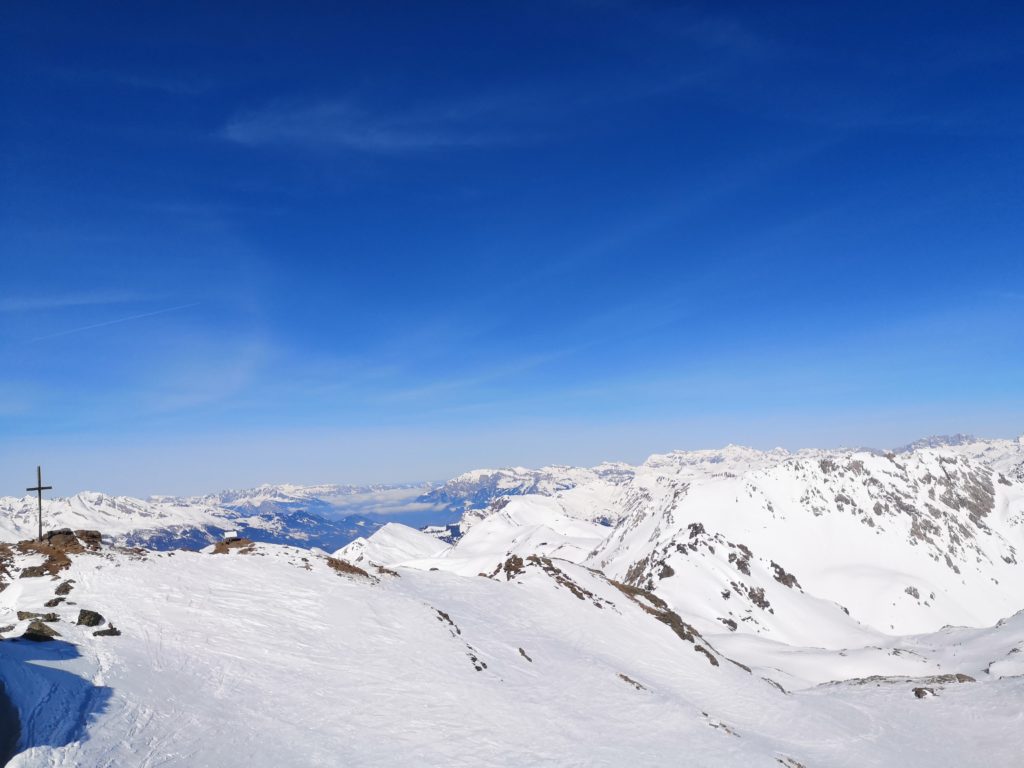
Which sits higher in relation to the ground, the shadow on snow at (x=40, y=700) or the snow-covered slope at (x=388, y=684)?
the shadow on snow at (x=40, y=700)

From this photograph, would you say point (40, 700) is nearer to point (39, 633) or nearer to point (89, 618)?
point (39, 633)

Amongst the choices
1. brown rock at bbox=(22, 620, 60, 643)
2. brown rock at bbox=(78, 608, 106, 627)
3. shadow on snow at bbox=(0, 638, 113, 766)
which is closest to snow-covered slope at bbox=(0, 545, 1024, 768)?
shadow on snow at bbox=(0, 638, 113, 766)

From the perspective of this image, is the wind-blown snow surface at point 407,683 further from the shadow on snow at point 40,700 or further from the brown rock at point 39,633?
the brown rock at point 39,633

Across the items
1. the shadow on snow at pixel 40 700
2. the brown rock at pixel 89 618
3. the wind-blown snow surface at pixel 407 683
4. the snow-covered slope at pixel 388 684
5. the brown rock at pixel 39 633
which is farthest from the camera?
the brown rock at pixel 89 618

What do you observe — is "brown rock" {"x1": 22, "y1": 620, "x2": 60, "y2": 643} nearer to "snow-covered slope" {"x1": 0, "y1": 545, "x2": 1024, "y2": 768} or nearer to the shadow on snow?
"snow-covered slope" {"x1": 0, "y1": 545, "x2": 1024, "y2": 768}

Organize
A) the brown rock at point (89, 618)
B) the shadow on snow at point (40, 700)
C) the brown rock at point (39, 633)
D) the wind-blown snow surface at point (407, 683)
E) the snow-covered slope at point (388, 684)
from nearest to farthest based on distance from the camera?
the shadow on snow at point (40, 700) < the snow-covered slope at point (388, 684) < the wind-blown snow surface at point (407, 683) < the brown rock at point (39, 633) < the brown rock at point (89, 618)

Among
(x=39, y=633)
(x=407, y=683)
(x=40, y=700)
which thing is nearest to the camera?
(x=40, y=700)

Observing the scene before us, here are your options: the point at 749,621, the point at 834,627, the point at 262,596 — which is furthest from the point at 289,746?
the point at 834,627

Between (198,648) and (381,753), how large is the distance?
10833 mm

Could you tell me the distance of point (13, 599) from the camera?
1041 inches

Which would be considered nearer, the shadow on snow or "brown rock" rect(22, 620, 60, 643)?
the shadow on snow

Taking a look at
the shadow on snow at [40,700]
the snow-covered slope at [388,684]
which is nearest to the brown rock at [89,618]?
the snow-covered slope at [388,684]

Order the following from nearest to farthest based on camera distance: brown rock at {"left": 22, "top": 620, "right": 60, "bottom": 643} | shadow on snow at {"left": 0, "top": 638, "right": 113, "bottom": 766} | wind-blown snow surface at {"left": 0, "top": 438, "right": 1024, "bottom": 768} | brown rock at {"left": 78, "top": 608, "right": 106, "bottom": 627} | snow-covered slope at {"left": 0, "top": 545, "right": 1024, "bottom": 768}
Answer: shadow on snow at {"left": 0, "top": 638, "right": 113, "bottom": 766}, snow-covered slope at {"left": 0, "top": 545, "right": 1024, "bottom": 768}, wind-blown snow surface at {"left": 0, "top": 438, "right": 1024, "bottom": 768}, brown rock at {"left": 22, "top": 620, "right": 60, "bottom": 643}, brown rock at {"left": 78, "top": 608, "right": 106, "bottom": 627}

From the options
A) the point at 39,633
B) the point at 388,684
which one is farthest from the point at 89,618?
the point at 388,684
